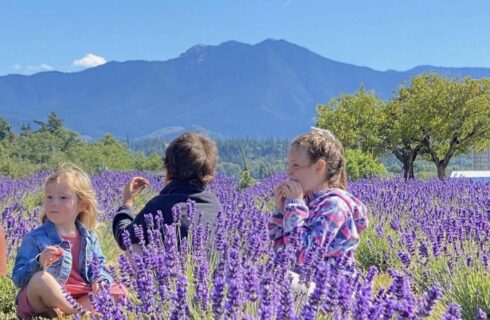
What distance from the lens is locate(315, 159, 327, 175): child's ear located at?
3.33 metres

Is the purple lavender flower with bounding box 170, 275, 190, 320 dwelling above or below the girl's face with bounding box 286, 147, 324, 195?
below

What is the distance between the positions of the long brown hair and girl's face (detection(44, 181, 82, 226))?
50.4 inches

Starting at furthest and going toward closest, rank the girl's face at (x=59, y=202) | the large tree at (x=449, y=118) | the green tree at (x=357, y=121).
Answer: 1. the green tree at (x=357, y=121)
2. the large tree at (x=449, y=118)
3. the girl's face at (x=59, y=202)

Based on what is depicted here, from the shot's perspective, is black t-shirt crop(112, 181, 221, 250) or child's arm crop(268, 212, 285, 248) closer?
child's arm crop(268, 212, 285, 248)

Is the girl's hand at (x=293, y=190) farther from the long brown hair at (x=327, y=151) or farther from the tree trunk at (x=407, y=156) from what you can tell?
the tree trunk at (x=407, y=156)

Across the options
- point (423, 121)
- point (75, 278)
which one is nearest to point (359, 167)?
point (423, 121)

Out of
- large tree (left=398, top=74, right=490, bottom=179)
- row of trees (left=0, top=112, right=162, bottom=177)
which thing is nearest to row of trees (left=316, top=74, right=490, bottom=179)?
large tree (left=398, top=74, right=490, bottom=179)

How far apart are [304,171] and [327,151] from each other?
0.51 ft

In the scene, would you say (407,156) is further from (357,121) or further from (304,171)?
(304,171)

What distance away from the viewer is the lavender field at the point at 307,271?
170cm

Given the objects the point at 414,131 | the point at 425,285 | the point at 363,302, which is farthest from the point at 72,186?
the point at 414,131

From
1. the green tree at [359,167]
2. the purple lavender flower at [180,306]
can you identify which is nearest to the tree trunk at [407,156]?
the green tree at [359,167]

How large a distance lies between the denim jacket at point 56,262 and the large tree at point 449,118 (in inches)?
711

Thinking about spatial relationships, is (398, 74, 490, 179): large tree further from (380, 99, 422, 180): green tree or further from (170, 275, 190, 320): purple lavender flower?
(170, 275, 190, 320): purple lavender flower
